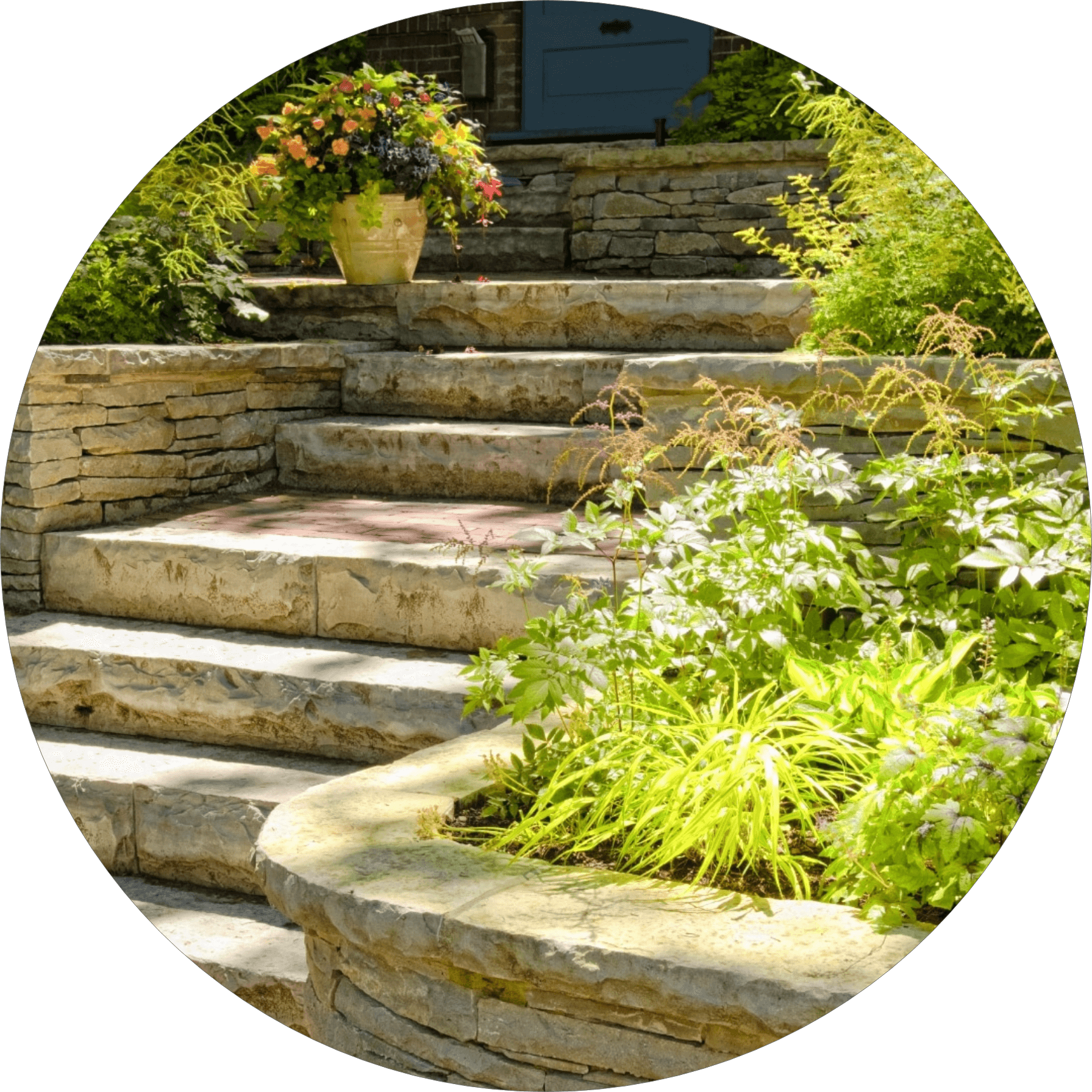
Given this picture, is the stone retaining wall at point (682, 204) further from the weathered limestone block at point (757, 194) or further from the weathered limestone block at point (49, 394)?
the weathered limestone block at point (49, 394)

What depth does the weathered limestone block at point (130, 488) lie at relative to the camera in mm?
3865

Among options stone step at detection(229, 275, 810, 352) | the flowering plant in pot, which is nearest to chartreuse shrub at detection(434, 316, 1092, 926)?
stone step at detection(229, 275, 810, 352)

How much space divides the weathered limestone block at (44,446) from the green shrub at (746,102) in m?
3.80

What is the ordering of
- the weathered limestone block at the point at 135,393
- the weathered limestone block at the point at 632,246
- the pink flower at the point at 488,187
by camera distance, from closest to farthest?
the weathered limestone block at the point at 135,393
the pink flower at the point at 488,187
the weathered limestone block at the point at 632,246

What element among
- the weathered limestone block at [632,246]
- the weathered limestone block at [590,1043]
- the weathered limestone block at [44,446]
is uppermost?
the weathered limestone block at [632,246]

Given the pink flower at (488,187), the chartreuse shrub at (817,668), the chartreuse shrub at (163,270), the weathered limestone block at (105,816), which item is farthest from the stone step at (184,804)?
the pink flower at (488,187)

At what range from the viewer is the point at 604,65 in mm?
7492

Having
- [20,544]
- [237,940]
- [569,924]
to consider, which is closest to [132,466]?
[20,544]

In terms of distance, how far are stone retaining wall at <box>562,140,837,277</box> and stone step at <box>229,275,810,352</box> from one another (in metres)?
1.29

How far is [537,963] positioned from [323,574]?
1772 millimetres

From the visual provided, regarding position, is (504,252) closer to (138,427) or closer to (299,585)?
(138,427)

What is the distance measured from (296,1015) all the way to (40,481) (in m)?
1.90

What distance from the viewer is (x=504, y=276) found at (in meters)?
6.00

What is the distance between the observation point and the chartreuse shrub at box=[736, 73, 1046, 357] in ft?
10.4
